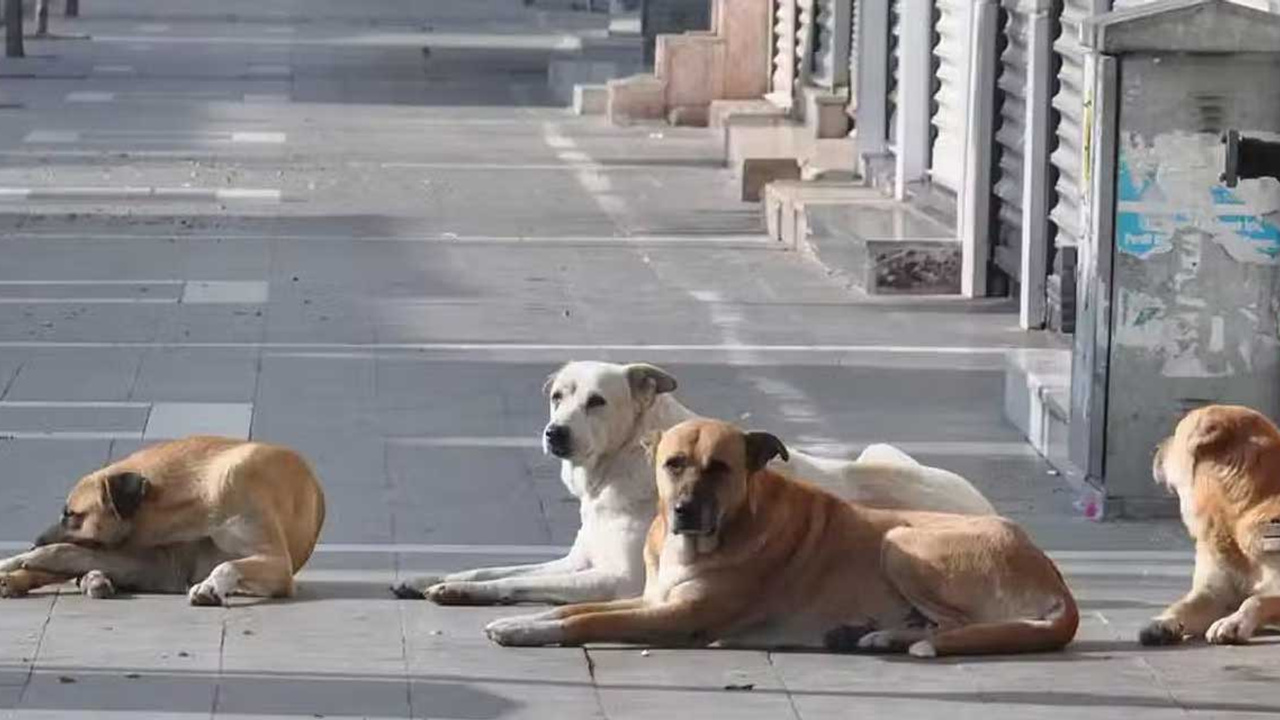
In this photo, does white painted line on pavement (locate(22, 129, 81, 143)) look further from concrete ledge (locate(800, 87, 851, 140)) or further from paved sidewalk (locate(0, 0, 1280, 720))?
concrete ledge (locate(800, 87, 851, 140))

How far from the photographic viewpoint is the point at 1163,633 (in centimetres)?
897

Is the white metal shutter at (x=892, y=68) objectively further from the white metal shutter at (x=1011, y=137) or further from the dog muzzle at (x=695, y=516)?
the dog muzzle at (x=695, y=516)

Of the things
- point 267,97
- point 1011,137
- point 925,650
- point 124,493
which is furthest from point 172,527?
point 267,97

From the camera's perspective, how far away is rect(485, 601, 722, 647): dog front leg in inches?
348

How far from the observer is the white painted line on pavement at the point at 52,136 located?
1088 inches

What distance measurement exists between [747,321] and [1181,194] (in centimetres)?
551

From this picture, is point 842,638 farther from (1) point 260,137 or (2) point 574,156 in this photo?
(1) point 260,137

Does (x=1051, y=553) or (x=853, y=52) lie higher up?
(x=853, y=52)

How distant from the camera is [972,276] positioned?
17.7 m

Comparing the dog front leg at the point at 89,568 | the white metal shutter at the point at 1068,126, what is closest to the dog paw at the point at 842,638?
the dog front leg at the point at 89,568

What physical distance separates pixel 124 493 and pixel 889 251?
8.83 meters

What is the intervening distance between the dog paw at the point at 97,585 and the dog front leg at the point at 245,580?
0.26m

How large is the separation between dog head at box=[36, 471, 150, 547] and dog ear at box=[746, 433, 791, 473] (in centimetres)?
204

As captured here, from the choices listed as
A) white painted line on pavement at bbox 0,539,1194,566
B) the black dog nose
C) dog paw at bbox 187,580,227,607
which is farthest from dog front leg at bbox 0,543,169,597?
the black dog nose
